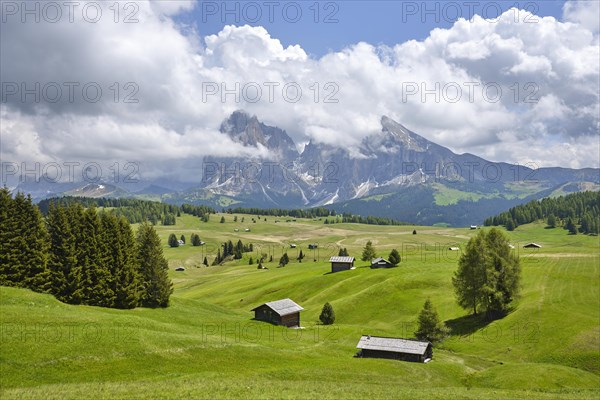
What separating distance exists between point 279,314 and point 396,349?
88.8 feet

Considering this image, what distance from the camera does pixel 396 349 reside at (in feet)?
200

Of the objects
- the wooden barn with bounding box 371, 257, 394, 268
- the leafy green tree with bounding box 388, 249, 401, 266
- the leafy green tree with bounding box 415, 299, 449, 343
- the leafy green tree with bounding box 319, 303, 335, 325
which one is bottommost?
the leafy green tree with bounding box 319, 303, 335, 325

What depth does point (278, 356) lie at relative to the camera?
2064 inches

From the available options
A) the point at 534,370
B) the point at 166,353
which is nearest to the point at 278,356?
the point at 166,353

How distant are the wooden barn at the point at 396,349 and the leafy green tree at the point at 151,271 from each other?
32471 mm

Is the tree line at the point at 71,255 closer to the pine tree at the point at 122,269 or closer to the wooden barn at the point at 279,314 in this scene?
the pine tree at the point at 122,269

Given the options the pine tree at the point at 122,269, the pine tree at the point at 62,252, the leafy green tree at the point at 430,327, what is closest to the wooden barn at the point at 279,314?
the leafy green tree at the point at 430,327

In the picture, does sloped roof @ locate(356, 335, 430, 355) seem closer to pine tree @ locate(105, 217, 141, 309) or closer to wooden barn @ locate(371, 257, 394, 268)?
pine tree @ locate(105, 217, 141, 309)

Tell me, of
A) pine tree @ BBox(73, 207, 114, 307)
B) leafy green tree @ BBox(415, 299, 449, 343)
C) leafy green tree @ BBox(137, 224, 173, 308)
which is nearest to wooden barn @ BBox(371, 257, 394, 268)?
leafy green tree @ BBox(415, 299, 449, 343)

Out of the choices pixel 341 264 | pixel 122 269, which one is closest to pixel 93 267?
pixel 122 269

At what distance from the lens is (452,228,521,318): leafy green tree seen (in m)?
81.4

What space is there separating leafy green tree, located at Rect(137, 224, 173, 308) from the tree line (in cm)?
32

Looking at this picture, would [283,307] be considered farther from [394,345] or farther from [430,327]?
[394,345]

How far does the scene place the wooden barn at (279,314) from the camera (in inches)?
3241
